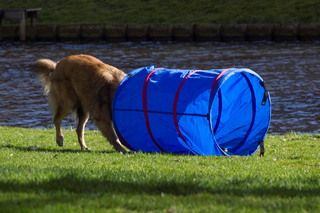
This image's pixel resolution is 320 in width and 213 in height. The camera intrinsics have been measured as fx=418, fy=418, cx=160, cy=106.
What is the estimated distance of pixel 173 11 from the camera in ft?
142

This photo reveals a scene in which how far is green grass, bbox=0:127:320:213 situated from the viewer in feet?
13.4

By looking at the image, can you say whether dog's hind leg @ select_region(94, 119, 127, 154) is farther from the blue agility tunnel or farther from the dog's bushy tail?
the dog's bushy tail

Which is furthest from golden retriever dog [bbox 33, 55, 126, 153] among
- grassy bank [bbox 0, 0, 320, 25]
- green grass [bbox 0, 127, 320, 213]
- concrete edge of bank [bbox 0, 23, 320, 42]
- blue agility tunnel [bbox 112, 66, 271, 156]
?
grassy bank [bbox 0, 0, 320, 25]

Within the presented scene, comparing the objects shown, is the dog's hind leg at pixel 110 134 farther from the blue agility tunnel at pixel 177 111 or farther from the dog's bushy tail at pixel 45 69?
the dog's bushy tail at pixel 45 69

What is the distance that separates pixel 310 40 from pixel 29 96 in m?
23.3

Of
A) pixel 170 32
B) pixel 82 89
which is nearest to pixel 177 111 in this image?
pixel 82 89

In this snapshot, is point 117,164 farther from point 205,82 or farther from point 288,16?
point 288,16

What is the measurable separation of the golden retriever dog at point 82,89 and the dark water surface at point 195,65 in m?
2.51

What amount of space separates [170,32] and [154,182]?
104 ft

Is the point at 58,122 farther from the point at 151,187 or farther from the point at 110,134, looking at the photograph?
the point at 151,187

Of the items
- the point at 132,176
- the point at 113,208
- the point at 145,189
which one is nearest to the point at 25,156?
the point at 132,176

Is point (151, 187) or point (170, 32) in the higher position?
point (151, 187)

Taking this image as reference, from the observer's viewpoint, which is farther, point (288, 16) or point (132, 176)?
point (288, 16)

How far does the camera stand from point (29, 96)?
679 inches
